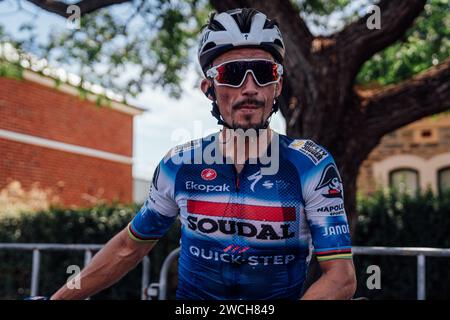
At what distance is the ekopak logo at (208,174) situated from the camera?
2.65 metres

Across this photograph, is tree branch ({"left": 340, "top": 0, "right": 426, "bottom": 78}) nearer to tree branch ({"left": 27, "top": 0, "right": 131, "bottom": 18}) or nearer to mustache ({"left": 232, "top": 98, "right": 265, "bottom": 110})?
tree branch ({"left": 27, "top": 0, "right": 131, "bottom": 18})

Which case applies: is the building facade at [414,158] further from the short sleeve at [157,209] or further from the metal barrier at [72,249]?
the short sleeve at [157,209]

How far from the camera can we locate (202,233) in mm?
2617

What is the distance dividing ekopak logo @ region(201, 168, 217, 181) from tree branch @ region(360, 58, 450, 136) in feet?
16.1

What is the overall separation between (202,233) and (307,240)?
48 centimetres

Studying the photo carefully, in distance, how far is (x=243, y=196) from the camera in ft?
8.36

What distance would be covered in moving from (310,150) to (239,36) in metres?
0.61

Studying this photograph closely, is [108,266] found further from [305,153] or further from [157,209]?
[305,153]

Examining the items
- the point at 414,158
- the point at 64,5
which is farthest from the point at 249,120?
the point at 414,158

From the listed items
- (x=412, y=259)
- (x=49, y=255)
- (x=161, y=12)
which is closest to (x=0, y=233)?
(x=49, y=255)

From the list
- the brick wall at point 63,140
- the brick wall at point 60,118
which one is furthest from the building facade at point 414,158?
the brick wall at point 60,118

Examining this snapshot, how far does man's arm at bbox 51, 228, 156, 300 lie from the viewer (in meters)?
2.67

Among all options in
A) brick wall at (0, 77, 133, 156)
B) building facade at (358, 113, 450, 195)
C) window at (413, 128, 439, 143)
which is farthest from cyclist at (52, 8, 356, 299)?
window at (413, 128, 439, 143)
